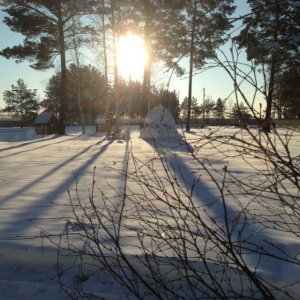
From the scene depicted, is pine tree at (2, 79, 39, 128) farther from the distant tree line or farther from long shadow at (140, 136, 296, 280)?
long shadow at (140, 136, 296, 280)

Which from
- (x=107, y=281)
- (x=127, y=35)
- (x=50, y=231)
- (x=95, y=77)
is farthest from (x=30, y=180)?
(x=95, y=77)

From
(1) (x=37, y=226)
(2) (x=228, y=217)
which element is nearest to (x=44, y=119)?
(1) (x=37, y=226)

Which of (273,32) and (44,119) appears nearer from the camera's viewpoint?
(273,32)

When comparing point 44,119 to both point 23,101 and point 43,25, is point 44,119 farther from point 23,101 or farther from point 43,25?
point 23,101

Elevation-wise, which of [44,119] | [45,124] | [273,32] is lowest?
[45,124]

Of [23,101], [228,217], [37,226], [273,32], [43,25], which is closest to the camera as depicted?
[273,32]

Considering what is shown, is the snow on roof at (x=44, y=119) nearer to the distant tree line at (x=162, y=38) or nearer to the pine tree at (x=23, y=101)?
the distant tree line at (x=162, y=38)

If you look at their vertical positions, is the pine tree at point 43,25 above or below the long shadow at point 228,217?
above

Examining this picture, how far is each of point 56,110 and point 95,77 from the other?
8.44 meters

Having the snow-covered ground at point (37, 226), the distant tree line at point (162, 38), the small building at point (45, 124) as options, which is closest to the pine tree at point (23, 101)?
the distant tree line at point (162, 38)

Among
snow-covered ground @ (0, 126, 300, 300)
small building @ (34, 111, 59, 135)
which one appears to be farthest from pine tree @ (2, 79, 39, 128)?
snow-covered ground @ (0, 126, 300, 300)

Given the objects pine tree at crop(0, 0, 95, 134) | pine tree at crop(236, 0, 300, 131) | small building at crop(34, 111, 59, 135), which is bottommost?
small building at crop(34, 111, 59, 135)

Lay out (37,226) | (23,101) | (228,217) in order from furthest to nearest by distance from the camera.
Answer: (23,101) → (228,217) → (37,226)

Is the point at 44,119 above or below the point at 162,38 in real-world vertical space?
below
